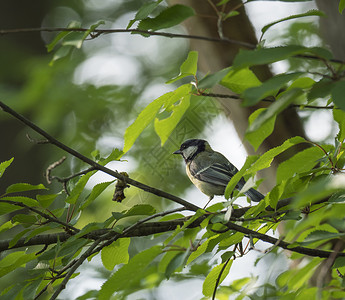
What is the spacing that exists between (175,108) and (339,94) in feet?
2.18

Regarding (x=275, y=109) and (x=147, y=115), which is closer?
(x=275, y=109)

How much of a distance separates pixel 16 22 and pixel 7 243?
4.52m

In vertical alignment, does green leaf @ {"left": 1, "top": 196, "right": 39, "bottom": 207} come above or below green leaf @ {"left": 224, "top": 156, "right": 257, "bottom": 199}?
above

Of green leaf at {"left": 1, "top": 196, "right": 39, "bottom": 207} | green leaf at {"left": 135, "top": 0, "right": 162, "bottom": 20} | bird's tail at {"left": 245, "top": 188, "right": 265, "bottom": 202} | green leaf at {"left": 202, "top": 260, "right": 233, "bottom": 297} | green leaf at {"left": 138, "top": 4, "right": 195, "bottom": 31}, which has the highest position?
bird's tail at {"left": 245, "top": 188, "right": 265, "bottom": 202}

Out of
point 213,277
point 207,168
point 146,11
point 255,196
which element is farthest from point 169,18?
point 207,168

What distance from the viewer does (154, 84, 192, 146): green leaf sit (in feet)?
4.95

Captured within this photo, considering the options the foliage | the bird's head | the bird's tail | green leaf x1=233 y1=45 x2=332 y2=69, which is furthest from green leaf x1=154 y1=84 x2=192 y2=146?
the bird's head

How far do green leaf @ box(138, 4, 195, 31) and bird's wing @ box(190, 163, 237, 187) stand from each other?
258 cm

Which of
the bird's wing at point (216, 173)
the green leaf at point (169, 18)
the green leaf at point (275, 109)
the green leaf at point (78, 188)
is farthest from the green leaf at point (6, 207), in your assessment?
the bird's wing at point (216, 173)

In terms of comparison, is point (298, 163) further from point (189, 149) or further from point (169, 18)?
point (189, 149)

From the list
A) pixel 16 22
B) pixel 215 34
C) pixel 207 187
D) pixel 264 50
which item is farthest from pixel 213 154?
pixel 264 50

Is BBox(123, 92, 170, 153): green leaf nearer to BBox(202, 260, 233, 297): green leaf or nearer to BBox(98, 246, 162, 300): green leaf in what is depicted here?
BBox(98, 246, 162, 300): green leaf

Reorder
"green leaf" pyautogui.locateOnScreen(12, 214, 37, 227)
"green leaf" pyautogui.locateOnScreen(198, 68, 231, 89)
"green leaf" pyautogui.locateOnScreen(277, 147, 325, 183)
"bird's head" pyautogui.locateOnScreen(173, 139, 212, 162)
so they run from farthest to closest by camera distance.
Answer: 1. "bird's head" pyautogui.locateOnScreen(173, 139, 212, 162)
2. "green leaf" pyautogui.locateOnScreen(12, 214, 37, 227)
3. "green leaf" pyautogui.locateOnScreen(277, 147, 325, 183)
4. "green leaf" pyautogui.locateOnScreen(198, 68, 231, 89)

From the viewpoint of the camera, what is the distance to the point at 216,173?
13.1 ft
